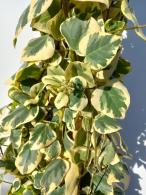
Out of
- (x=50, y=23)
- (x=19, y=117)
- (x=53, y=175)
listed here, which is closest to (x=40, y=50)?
(x=50, y=23)

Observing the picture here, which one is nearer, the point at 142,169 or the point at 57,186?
the point at 57,186

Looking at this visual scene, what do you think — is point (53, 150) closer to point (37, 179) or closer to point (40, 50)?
point (37, 179)

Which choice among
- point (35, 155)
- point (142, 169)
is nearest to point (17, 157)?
point (35, 155)

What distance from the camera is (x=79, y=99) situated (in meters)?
0.90

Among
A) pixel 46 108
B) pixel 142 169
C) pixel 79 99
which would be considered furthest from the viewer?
pixel 142 169

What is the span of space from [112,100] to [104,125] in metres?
0.06

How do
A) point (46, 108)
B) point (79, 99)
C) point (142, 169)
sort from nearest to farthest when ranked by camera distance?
point (79, 99)
point (46, 108)
point (142, 169)

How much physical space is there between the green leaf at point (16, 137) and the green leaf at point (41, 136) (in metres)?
0.07

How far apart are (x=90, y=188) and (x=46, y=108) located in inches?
8.6

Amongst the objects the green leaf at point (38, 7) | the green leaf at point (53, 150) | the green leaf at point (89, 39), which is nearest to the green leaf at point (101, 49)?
the green leaf at point (89, 39)

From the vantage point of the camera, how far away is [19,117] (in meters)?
0.98

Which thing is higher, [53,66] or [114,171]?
[53,66]

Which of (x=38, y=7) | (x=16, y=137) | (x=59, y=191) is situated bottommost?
(x=59, y=191)

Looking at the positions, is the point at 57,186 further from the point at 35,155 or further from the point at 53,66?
the point at 53,66
